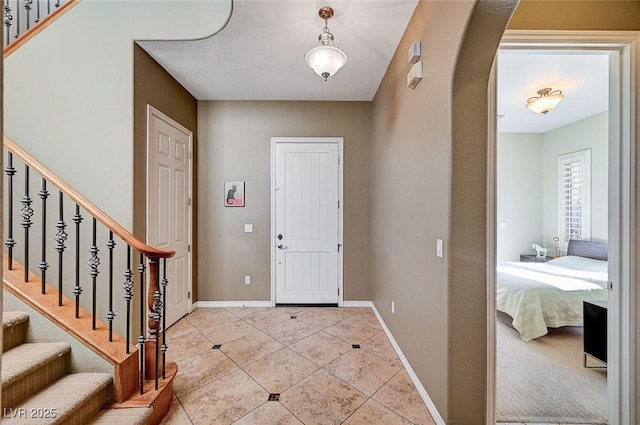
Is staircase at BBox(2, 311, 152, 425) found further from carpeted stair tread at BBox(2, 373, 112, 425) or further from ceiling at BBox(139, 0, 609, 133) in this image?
ceiling at BBox(139, 0, 609, 133)

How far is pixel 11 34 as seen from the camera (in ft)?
8.46

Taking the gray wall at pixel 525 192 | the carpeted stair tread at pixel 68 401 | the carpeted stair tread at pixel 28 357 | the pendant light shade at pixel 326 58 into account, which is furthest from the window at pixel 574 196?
the carpeted stair tread at pixel 28 357

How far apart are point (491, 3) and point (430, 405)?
240cm

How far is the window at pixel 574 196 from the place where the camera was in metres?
4.57

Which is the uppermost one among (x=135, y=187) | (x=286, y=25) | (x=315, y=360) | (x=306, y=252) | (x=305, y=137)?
(x=286, y=25)

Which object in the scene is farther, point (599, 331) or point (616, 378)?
point (599, 331)

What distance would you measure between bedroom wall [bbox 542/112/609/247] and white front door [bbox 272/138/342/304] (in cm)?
374

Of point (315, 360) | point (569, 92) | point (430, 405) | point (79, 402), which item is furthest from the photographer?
point (569, 92)

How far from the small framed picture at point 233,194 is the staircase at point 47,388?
2.27 metres

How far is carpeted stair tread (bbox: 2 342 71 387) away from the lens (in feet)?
4.91

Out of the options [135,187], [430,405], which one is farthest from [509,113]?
[135,187]

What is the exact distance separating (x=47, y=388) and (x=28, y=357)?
0.22m

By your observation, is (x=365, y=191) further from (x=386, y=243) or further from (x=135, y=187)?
(x=135, y=187)

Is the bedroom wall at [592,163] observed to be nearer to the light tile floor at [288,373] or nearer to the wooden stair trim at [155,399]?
the light tile floor at [288,373]
